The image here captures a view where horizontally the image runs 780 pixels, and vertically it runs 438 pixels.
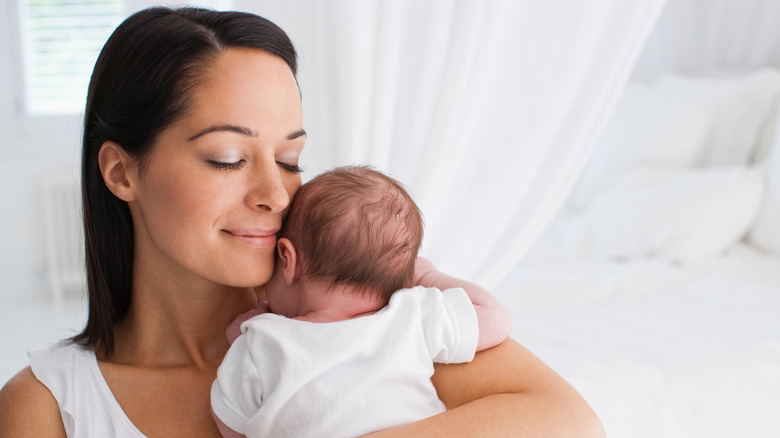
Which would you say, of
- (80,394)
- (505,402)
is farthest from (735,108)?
(80,394)

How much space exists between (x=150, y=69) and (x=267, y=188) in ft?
0.87

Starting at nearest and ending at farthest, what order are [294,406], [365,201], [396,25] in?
[294,406], [365,201], [396,25]

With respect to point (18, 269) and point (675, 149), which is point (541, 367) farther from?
point (18, 269)

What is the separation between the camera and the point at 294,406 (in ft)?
3.54

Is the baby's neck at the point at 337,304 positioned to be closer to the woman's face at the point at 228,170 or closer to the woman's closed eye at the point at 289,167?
the woman's face at the point at 228,170

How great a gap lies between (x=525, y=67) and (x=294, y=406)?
988 mm

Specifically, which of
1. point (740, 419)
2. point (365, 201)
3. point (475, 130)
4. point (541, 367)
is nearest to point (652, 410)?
point (740, 419)

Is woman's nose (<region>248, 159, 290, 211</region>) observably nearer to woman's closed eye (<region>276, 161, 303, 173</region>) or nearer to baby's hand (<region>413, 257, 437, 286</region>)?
woman's closed eye (<region>276, 161, 303, 173</region>)

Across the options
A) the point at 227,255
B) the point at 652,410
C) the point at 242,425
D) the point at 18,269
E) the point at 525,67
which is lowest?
the point at 18,269

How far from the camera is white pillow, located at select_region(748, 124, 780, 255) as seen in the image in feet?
9.12

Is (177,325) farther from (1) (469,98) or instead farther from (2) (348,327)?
(1) (469,98)

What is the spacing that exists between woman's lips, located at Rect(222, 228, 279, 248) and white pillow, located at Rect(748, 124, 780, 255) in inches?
90.1

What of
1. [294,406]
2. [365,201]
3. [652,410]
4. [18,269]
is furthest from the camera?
[18,269]

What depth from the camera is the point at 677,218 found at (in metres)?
2.85
